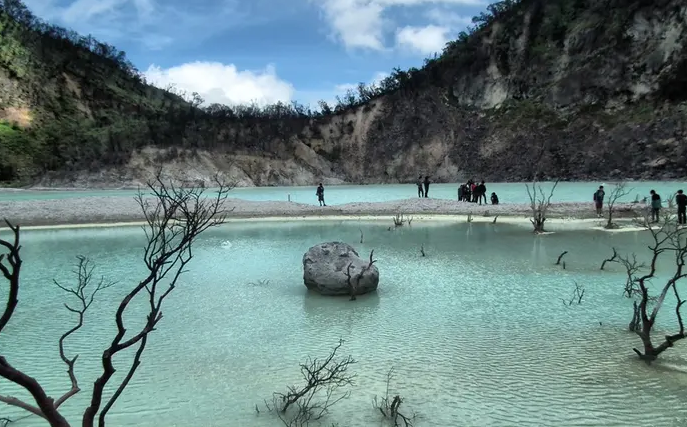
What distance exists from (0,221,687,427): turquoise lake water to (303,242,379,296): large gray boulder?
317 mm

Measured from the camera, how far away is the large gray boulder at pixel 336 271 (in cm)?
1032

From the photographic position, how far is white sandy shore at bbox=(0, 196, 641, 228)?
1014 inches

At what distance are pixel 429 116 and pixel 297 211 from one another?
4206 centimetres

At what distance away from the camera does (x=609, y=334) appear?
25.1ft

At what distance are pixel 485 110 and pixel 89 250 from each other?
55.2 meters

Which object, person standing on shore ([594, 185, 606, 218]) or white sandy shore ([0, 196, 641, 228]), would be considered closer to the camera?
person standing on shore ([594, 185, 606, 218])

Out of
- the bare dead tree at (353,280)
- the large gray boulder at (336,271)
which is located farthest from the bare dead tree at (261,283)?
the bare dead tree at (353,280)

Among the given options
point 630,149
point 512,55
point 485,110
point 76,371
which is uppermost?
point 512,55

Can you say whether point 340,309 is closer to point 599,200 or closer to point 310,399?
point 310,399

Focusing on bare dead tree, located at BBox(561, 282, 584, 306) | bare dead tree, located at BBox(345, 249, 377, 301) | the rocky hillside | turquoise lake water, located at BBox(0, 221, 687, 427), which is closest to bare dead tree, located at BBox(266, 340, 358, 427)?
turquoise lake water, located at BBox(0, 221, 687, 427)

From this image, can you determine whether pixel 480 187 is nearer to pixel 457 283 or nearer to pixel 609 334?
pixel 457 283

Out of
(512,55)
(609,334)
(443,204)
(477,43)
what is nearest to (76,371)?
(609,334)

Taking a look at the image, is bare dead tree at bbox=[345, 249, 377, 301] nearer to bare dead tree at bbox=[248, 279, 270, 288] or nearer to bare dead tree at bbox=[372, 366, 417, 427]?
bare dead tree at bbox=[248, 279, 270, 288]

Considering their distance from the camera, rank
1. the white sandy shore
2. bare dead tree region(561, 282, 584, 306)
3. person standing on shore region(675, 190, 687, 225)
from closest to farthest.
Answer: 1. bare dead tree region(561, 282, 584, 306)
2. person standing on shore region(675, 190, 687, 225)
3. the white sandy shore
